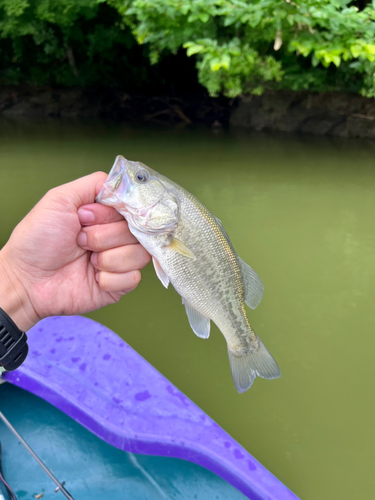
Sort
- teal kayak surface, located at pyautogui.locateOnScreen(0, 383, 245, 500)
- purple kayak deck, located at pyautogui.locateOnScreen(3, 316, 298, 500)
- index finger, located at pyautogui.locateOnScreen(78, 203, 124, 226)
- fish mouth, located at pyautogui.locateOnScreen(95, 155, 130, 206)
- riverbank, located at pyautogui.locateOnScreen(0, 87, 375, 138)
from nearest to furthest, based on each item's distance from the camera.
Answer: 1. fish mouth, located at pyautogui.locateOnScreen(95, 155, 130, 206)
2. index finger, located at pyautogui.locateOnScreen(78, 203, 124, 226)
3. purple kayak deck, located at pyautogui.locateOnScreen(3, 316, 298, 500)
4. teal kayak surface, located at pyautogui.locateOnScreen(0, 383, 245, 500)
5. riverbank, located at pyautogui.locateOnScreen(0, 87, 375, 138)

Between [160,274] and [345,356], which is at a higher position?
[160,274]

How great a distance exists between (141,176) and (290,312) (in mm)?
2578

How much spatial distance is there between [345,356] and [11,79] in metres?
15.4

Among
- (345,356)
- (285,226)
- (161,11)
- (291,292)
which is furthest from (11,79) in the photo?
(345,356)

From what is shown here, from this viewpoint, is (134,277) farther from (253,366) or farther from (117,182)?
(253,366)

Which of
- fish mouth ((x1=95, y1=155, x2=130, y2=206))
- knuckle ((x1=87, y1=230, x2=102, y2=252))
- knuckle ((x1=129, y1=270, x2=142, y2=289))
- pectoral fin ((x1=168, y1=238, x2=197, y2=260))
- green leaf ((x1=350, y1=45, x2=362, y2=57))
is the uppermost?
green leaf ((x1=350, y1=45, x2=362, y2=57))

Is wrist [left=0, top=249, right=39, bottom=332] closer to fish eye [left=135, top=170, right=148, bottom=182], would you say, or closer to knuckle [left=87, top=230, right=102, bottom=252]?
knuckle [left=87, top=230, right=102, bottom=252]

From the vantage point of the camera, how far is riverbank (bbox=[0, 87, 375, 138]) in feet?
33.5

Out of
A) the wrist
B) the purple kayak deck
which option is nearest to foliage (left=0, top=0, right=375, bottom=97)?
the purple kayak deck

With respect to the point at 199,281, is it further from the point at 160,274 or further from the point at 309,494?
the point at 309,494

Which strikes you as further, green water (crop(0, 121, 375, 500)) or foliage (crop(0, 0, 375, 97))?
foliage (crop(0, 0, 375, 97))

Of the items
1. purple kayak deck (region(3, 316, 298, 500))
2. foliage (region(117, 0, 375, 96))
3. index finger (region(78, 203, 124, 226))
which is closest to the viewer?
index finger (region(78, 203, 124, 226))

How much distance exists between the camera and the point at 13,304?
1.59m

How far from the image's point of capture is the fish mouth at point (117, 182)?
1327 mm
